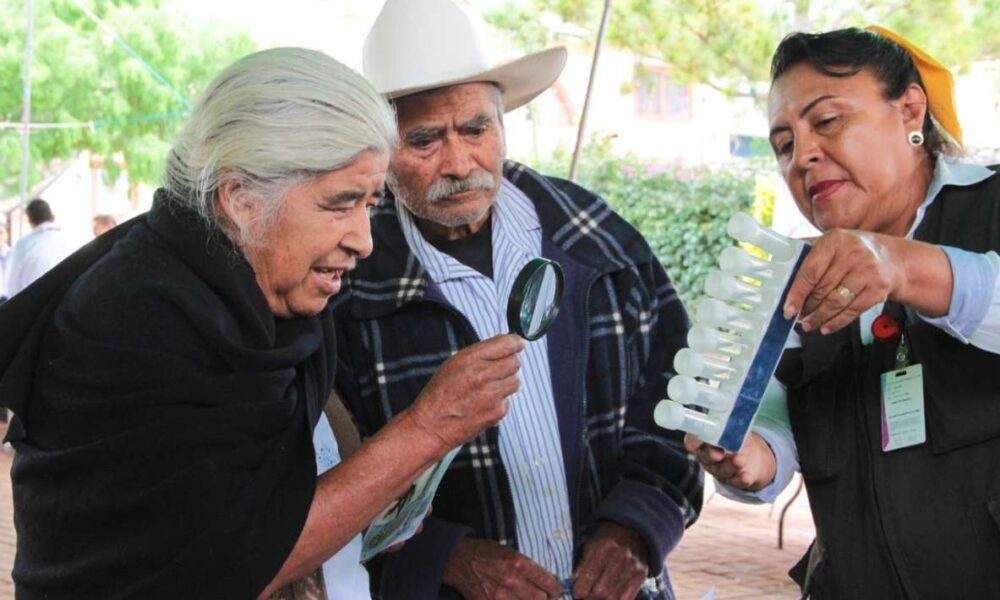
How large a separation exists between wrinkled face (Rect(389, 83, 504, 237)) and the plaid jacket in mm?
134

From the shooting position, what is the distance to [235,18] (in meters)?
18.8

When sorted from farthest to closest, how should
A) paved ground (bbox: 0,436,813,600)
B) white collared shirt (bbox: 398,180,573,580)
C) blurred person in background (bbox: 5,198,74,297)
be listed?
blurred person in background (bbox: 5,198,74,297) → paved ground (bbox: 0,436,813,600) → white collared shirt (bbox: 398,180,573,580)

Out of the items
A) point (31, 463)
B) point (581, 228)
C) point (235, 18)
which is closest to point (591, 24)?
point (235, 18)

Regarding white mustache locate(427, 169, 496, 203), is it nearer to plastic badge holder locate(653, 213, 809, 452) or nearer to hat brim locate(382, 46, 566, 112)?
hat brim locate(382, 46, 566, 112)

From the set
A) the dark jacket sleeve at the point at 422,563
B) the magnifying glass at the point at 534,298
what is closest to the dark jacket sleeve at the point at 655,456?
the dark jacket sleeve at the point at 422,563

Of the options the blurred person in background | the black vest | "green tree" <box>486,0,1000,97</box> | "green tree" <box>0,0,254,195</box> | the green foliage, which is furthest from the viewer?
"green tree" <box>0,0,254,195</box>

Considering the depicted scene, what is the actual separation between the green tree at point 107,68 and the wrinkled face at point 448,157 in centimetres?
1534

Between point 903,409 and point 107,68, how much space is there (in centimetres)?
1795

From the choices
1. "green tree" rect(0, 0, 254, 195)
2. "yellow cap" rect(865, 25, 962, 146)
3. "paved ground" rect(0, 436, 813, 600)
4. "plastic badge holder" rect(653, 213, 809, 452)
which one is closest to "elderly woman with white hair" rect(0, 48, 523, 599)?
"plastic badge holder" rect(653, 213, 809, 452)

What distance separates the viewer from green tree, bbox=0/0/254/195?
17766 mm

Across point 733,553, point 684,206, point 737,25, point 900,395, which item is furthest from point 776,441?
point 737,25

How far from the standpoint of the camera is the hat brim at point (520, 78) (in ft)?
9.01

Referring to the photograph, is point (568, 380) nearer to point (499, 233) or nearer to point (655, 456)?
point (655, 456)

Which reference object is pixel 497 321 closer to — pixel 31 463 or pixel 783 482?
pixel 783 482
